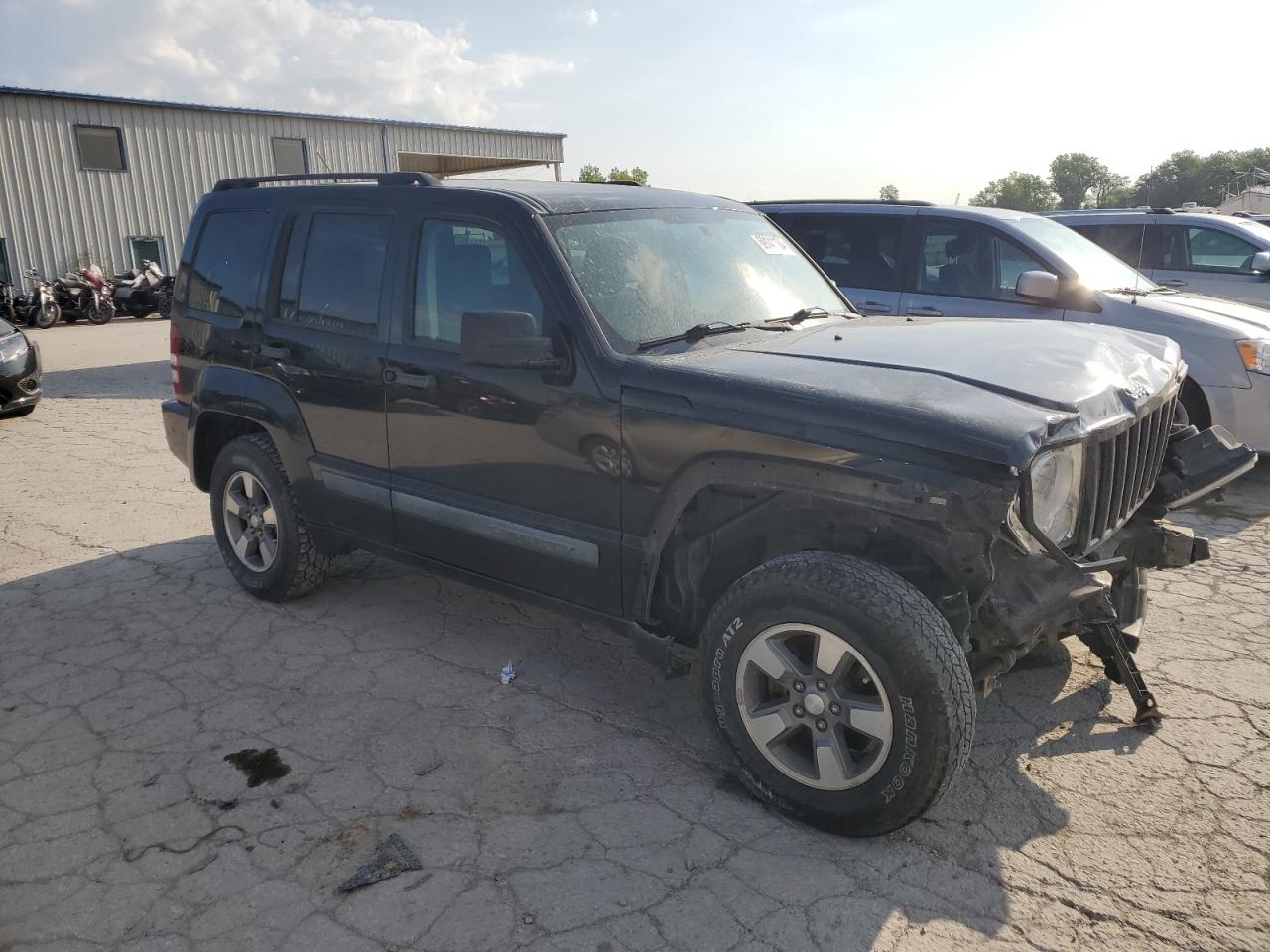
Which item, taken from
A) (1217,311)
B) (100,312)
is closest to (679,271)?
(1217,311)

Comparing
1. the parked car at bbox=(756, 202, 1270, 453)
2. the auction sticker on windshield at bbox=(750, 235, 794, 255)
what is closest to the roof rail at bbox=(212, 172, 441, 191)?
the auction sticker on windshield at bbox=(750, 235, 794, 255)

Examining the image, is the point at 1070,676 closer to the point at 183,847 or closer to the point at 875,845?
the point at 875,845

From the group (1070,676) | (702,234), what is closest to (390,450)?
(702,234)

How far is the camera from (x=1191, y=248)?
8922 mm

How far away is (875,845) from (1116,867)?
26.6 inches

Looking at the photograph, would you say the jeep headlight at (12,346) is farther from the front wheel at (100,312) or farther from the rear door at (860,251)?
the front wheel at (100,312)

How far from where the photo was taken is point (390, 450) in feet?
13.2

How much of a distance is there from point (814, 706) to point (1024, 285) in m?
4.26

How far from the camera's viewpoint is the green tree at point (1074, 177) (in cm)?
6080

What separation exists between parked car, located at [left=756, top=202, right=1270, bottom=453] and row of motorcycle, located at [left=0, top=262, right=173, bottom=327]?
15428 mm

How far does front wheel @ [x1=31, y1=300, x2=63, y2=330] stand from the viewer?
18531 millimetres

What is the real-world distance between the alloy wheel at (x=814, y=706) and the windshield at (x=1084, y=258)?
4783 millimetres

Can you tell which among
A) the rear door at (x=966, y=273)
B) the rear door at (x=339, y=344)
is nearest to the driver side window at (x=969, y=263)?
the rear door at (x=966, y=273)

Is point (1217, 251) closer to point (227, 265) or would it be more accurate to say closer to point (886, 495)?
point (886, 495)
